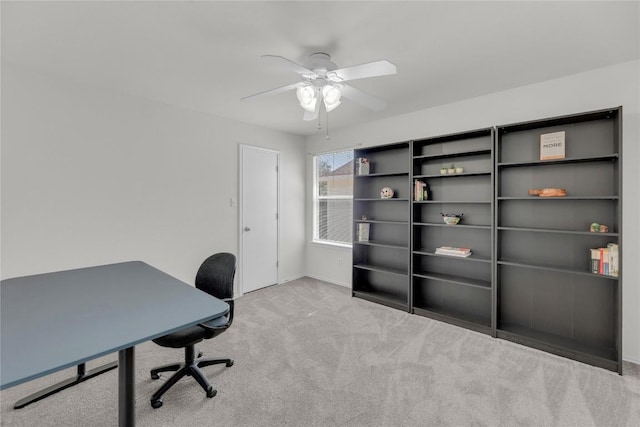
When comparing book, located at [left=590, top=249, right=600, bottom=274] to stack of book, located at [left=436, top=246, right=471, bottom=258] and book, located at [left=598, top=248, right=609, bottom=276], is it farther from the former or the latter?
stack of book, located at [left=436, top=246, right=471, bottom=258]

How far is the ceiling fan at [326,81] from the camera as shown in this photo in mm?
1862

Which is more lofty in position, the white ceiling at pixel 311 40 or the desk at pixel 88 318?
the white ceiling at pixel 311 40

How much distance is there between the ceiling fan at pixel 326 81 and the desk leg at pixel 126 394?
191 cm

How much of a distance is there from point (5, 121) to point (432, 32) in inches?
140

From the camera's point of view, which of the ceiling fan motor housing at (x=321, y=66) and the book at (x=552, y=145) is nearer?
the ceiling fan motor housing at (x=321, y=66)

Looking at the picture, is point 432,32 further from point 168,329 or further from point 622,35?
point 168,329

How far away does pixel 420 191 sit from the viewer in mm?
→ 3471

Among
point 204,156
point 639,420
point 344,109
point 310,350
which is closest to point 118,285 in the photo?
point 310,350

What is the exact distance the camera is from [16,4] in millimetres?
1697

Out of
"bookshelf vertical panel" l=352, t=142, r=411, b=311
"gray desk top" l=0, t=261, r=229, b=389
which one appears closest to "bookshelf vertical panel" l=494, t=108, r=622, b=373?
"bookshelf vertical panel" l=352, t=142, r=411, b=311

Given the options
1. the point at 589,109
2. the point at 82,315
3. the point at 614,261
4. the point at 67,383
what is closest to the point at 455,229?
the point at 614,261

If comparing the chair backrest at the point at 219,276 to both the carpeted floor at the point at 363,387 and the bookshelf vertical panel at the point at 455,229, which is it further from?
the bookshelf vertical panel at the point at 455,229

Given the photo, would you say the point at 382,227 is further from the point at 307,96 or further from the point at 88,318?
the point at 88,318

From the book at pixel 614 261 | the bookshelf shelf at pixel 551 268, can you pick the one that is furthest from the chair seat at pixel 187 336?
the book at pixel 614 261
